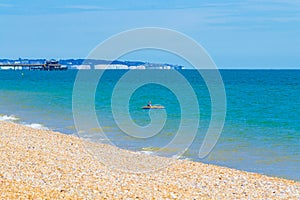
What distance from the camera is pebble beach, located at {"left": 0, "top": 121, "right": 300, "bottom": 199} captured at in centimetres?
1020

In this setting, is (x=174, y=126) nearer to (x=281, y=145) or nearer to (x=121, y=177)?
(x=281, y=145)

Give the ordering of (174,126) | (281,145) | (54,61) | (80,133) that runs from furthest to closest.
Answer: (54,61)
(174,126)
(80,133)
(281,145)

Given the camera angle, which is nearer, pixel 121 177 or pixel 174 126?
pixel 121 177

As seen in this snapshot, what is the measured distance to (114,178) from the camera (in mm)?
11789


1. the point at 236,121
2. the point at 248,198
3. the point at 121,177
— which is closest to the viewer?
the point at 248,198

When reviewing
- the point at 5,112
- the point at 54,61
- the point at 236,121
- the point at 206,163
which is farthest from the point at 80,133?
the point at 54,61

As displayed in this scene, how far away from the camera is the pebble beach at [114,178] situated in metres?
10.2

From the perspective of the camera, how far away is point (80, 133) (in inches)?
883

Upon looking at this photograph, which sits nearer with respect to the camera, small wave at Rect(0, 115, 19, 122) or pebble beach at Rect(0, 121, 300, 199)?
pebble beach at Rect(0, 121, 300, 199)

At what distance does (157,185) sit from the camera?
11.2 metres

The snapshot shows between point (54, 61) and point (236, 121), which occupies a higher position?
point (54, 61)

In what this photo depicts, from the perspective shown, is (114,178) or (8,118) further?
(8,118)

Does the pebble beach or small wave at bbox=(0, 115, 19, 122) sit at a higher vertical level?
small wave at bbox=(0, 115, 19, 122)

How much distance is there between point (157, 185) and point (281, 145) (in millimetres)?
9934
